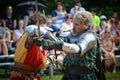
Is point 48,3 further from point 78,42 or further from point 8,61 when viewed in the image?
point 78,42

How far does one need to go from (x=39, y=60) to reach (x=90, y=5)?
56.8 feet

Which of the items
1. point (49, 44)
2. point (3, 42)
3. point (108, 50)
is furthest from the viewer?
point (108, 50)

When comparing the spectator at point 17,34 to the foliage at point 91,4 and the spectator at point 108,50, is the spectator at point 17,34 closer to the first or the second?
the spectator at point 108,50

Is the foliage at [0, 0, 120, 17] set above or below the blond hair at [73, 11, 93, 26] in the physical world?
above

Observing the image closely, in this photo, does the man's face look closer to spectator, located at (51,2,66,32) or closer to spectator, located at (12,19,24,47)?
spectator, located at (12,19,24,47)

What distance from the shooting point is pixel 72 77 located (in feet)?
23.1

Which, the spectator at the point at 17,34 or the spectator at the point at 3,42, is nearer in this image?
the spectator at the point at 3,42

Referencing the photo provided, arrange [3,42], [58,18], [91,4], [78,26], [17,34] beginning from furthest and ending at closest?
[91,4]
[58,18]
[17,34]
[3,42]
[78,26]

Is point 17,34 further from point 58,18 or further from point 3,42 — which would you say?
point 58,18

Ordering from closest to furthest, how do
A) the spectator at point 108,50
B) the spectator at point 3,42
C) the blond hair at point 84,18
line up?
the blond hair at point 84,18 < the spectator at point 3,42 < the spectator at point 108,50

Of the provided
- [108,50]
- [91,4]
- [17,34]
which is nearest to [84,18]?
[17,34]

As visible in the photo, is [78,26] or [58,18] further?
[58,18]

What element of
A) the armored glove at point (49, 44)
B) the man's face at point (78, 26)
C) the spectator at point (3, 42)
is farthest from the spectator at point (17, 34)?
the armored glove at point (49, 44)

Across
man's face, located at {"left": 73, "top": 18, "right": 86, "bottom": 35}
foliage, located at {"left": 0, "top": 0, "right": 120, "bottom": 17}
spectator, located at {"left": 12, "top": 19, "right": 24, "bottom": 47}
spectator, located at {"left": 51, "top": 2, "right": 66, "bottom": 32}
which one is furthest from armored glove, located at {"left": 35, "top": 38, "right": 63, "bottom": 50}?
foliage, located at {"left": 0, "top": 0, "right": 120, "bottom": 17}
